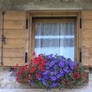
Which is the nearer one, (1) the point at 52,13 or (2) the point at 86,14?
(2) the point at 86,14

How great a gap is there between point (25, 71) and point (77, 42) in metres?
1.07

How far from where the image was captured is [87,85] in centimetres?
273

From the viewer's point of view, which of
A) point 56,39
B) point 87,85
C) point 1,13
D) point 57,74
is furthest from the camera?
point 56,39

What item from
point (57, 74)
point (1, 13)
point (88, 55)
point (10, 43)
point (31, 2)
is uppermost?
point (31, 2)

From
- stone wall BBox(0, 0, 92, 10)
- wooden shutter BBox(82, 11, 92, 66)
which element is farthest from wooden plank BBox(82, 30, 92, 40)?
stone wall BBox(0, 0, 92, 10)

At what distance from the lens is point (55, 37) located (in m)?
3.20

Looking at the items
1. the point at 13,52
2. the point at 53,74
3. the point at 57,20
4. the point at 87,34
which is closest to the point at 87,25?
the point at 87,34

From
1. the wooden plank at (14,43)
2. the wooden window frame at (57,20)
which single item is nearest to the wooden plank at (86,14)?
the wooden window frame at (57,20)

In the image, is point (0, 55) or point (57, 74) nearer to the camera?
point (57, 74)

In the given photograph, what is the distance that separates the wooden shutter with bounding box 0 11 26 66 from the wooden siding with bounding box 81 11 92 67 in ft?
3.41

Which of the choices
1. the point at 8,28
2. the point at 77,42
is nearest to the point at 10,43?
the point at 8,28

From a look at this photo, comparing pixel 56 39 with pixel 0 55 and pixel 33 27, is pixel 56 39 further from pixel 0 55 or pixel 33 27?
pixel 0 55

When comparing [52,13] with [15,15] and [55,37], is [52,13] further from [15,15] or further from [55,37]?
[15,15]

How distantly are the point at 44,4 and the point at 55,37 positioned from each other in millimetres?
653
